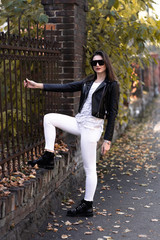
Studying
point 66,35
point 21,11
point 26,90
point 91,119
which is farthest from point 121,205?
point 21,11

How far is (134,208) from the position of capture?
16.1 feet

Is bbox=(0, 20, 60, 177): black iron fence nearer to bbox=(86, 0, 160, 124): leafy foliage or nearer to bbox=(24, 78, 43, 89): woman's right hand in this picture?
bbox=(24, 78, 43, 89): woman's right hand

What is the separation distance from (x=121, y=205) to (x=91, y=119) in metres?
1.35

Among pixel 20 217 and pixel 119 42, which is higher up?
pixel 119 42

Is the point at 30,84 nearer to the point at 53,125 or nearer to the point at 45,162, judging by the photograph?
the point at 53,125

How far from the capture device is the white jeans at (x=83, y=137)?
4.44m

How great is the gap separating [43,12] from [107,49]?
156 centimetres

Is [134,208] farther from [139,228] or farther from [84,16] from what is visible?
[84,16]

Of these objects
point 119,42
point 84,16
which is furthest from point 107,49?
point 84,16

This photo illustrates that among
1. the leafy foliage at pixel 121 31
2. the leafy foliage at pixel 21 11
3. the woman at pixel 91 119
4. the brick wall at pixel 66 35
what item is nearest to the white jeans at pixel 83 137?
the woman at pixel 91 119

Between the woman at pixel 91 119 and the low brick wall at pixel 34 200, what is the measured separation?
0.91 feet

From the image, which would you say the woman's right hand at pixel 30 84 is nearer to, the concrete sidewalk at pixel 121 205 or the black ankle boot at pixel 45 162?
the black ankle boot at pixel 45 162

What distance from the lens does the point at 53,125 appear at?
14.8 feet

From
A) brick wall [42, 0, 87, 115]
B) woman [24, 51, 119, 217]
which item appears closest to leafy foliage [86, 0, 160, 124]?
brick wall [42, 0, 87, 115]
